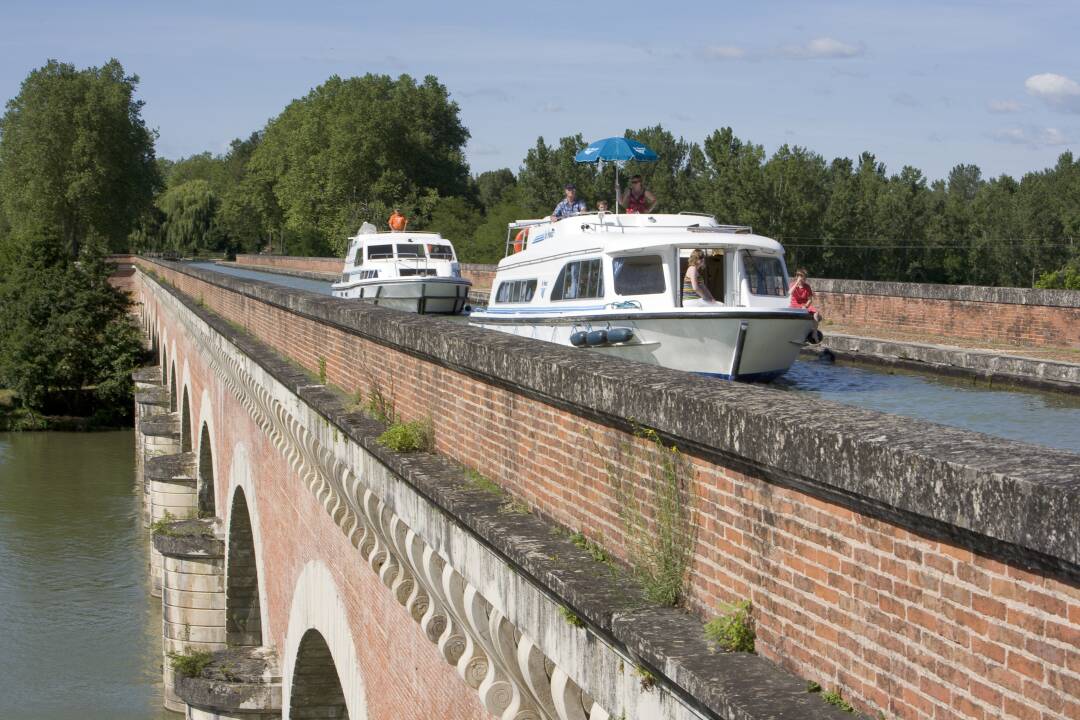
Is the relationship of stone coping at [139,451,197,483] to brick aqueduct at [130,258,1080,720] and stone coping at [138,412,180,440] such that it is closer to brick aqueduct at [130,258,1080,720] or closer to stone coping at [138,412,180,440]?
stone coping at [138,412,180,440]

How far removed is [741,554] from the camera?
3.52m

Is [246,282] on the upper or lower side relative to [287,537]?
upper

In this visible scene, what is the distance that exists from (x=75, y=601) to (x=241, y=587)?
8428mm

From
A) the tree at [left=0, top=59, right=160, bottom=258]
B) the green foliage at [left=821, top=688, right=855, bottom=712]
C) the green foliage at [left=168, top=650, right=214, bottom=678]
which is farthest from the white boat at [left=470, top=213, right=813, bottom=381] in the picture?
the tree at [left=0, top=59, right=160, bottom=258]

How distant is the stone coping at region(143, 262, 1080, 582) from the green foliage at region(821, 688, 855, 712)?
0.48 meters

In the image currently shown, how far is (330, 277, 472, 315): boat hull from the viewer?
989 inches

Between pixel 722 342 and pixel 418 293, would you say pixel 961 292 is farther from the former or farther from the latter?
pixel 418 293

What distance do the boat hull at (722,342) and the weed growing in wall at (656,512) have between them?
22.4 feet

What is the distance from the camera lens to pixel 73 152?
77062mm

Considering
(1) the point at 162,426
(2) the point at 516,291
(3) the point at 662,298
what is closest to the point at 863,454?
(3) the point at 662,298

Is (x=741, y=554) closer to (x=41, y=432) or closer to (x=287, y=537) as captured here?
(x=287, y=537)

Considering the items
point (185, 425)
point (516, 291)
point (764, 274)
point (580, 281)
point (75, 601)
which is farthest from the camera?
point (185, 425)

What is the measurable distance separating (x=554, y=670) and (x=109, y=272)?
57.0 meters

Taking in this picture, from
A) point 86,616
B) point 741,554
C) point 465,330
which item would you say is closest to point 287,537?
point 465,330
